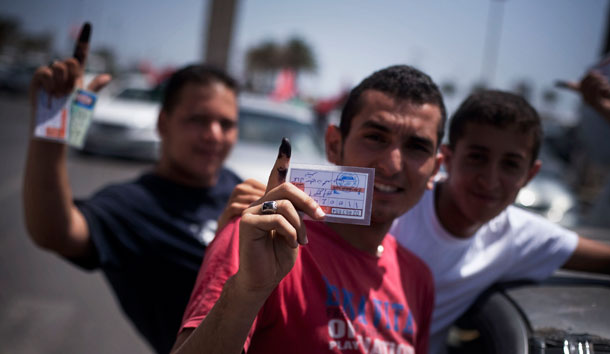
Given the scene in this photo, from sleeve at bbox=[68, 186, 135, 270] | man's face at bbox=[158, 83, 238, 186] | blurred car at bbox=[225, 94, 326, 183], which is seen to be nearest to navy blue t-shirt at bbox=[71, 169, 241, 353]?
sleeve at bbox=[68, 186, 135, 270]

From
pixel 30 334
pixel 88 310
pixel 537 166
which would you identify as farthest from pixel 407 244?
pixel 88 310

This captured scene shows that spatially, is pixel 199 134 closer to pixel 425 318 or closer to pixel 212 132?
pixel 212 132

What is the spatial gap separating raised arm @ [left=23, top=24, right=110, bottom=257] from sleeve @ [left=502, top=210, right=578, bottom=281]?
185cm

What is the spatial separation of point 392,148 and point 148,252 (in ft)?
3.91

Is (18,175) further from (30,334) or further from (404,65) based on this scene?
(404,65)

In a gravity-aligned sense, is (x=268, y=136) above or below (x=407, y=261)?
above

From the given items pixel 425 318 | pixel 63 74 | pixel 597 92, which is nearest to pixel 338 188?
pixel 425 318

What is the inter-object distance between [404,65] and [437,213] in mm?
764

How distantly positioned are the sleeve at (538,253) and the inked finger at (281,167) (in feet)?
4.70

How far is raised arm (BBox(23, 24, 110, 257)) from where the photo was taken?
1910mm

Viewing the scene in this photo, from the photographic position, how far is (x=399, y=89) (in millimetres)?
Result: 1567

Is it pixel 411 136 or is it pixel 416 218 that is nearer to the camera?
pixel 411 136

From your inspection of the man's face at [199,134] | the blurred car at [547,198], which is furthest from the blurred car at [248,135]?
the blurred car at [547,198]

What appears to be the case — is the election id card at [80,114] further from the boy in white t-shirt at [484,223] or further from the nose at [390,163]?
the boy in white t-shirt at [484,223]
